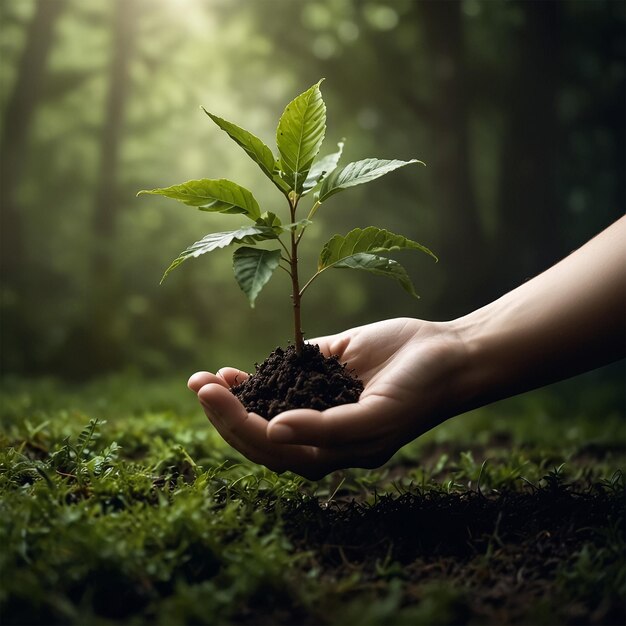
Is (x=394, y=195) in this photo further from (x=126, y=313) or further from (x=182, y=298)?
(x=126, y=313)

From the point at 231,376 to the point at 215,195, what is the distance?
2.26 ft

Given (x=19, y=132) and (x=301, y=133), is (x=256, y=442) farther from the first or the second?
(x=19, y=132)

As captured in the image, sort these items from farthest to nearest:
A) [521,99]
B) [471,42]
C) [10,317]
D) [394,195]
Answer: [394,195]
[471,42]
[521,99]
[10,317]

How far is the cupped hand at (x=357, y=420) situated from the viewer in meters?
1.72

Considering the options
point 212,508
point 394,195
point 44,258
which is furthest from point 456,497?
point 394,195

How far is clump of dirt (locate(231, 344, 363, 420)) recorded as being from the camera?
1.93 m

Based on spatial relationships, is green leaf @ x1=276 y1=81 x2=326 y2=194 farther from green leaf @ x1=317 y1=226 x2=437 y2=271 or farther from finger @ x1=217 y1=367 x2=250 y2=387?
finger @ x1=217 y1=367 x2=250 y2=387

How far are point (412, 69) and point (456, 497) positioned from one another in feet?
31.3

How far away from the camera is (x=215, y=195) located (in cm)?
195

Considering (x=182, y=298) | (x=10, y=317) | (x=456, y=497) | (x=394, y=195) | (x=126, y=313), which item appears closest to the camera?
(x=456, y=497)

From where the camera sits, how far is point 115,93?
8.73m

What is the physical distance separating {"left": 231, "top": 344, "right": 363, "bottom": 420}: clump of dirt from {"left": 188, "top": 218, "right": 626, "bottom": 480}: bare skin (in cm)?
10

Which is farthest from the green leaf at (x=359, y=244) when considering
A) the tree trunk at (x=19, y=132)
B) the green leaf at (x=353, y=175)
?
the tree trunk at (x=19, y=132)

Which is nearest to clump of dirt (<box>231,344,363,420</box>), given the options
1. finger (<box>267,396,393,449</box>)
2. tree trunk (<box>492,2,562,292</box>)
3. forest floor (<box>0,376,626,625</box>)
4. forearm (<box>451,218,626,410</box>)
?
finger (<box>267,396,393,449</box>)
